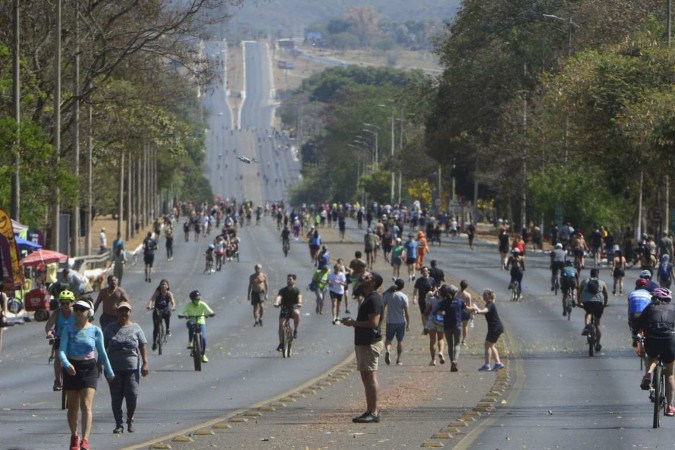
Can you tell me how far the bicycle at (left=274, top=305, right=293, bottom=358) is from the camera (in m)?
32.7

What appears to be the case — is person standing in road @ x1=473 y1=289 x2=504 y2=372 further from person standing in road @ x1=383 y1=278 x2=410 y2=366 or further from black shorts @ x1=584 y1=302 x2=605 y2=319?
black shorts @ x1=584 y1=302 x2=605 y2=319

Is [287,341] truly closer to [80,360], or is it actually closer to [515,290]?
[515,290]

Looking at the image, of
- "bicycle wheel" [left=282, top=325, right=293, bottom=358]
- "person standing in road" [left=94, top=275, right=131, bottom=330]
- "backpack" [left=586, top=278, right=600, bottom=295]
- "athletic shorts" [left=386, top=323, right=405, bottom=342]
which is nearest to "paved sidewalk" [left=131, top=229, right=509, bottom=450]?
"athletic shorts" [left=386, top=323, right=405, bottom=342]

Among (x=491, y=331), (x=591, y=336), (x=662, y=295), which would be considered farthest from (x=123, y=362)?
(x=591, y=336)

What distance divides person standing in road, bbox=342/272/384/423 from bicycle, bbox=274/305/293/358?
1328cm

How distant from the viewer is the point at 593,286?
102 feet

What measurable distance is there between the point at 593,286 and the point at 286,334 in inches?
243

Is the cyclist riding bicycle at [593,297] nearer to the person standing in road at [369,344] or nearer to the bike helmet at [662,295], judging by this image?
the bike helmet at [662,295]

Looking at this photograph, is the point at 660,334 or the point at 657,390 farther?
the point at 660,334

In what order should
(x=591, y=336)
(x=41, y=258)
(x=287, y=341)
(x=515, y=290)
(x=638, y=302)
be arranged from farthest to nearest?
(x=515, y=290)
(x=41, y=258)
(x=287, y=341)
(x=591, y=336)
(x=638, y=302)

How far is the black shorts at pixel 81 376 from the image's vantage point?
16.4 meters

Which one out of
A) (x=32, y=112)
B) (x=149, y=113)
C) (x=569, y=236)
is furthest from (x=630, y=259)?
(x=32, y=112)

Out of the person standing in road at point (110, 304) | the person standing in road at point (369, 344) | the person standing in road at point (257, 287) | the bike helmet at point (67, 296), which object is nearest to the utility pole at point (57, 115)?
the person standing in road at point (257, 287)

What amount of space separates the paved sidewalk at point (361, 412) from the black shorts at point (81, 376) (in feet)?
2.96
